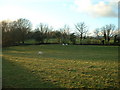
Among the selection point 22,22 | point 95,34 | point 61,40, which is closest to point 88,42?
point 61,40

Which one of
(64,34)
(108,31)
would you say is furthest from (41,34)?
(108,31)

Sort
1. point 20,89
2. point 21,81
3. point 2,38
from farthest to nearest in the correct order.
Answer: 1. point 2,38
2. point 21,81
3. point 20,89

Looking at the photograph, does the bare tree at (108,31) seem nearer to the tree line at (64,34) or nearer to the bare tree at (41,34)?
the tree line at (64,34)

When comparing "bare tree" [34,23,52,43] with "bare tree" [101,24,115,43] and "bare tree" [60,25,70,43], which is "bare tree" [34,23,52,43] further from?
"bare tree" [101,24,115,43]

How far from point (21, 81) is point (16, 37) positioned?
3752 centimetres

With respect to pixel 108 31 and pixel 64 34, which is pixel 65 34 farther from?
pixel 108 31

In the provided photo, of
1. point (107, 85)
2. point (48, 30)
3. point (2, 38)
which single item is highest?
point (48, 30)

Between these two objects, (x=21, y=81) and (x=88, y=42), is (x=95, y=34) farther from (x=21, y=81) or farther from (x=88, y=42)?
(x=21, y=81)

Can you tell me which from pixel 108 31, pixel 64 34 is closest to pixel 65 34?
pixel 64 34

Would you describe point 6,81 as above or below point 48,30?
below

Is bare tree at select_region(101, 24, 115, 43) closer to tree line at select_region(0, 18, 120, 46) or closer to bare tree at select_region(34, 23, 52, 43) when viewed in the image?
tree line at select_region(0, 18, 120, 46)

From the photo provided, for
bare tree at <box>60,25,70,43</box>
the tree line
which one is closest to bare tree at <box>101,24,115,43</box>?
the tree line

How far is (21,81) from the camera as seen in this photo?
689 centimetres

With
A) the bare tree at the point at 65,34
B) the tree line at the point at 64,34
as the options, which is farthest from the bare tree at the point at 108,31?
the bare tree at the point at 65,34
